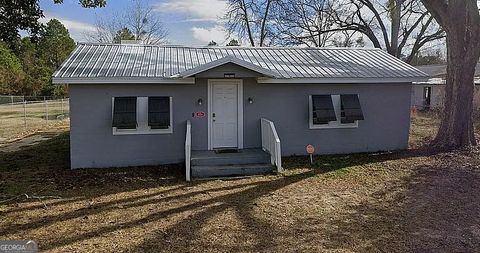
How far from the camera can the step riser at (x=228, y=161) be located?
884 centimetres

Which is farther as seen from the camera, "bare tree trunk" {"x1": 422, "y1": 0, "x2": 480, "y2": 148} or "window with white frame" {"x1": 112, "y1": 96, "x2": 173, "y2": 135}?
"bare tree trunk" {"x1": 422, "y1": 0, "x2": 480, "y2": 148}

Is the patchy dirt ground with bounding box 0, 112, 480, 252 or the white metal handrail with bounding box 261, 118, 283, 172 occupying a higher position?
the white metal handrail with bounding box 261, 118, 283, 172

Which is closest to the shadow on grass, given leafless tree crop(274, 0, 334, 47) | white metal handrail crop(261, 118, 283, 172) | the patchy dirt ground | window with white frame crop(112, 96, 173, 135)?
the patchy dirt ground

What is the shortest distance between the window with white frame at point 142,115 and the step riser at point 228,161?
4.66 feet

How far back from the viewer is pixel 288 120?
34.3ft

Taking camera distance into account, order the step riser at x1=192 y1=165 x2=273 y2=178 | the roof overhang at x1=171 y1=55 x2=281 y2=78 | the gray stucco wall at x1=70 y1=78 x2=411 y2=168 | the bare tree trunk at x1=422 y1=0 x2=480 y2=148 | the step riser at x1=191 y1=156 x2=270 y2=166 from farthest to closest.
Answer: the bare tree trunk at x1=422 y1=0 x2=480 y2=148
the gray stucco wall at x1=70 y1=78 x2=411 y2=168
the roof overhang at x1=171 y1=55 x2=281 y2=78
the step riser at x1=191 y1=156 x2=270 y2=166
the step riser at x1=192 y1=165 x2=273 y2=178

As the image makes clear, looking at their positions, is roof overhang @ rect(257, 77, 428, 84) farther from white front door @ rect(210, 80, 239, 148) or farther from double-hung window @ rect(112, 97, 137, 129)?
double-hung window @ rect(112, 97, 137, 129)

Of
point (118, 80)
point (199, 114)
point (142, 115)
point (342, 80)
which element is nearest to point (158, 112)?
point (142, 115)

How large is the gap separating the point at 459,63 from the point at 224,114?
23.0 ft

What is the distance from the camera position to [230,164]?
352 inches

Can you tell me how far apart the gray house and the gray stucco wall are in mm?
25

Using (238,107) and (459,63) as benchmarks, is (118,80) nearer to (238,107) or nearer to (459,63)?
(238,107)

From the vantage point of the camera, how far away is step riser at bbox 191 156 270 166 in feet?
29.0

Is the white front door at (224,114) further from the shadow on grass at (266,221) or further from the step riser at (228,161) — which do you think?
the shadow on grass at (266,221)
